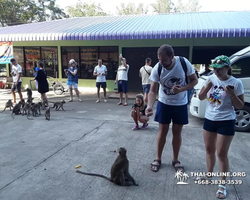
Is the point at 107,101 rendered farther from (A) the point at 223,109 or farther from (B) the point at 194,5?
(B) the point at 194,5

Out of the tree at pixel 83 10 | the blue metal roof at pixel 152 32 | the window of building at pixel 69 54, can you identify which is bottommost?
the window of building at pixel 69 54

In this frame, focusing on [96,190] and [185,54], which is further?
[185,54]

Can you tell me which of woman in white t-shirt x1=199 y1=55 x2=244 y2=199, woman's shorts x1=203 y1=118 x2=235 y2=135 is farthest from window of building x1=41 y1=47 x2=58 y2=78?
woman's shorts x1=203 y1=118 x2=235 y2=135

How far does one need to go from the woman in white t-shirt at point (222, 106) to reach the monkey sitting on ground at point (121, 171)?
110 cm

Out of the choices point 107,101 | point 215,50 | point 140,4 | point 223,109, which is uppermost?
point 140,4

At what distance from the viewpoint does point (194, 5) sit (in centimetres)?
5884

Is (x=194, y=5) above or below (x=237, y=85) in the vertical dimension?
above

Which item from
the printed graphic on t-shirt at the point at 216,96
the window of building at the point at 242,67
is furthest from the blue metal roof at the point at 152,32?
the printed graphic on t-shirt at the point at 216,96

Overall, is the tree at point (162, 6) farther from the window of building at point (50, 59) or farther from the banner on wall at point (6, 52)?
the banner on wall at point (6, 52)

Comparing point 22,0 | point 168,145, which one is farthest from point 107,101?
point 22,0

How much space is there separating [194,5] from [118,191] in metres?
63.7

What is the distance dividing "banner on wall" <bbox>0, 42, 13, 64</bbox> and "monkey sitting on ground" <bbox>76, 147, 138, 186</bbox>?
11478mm

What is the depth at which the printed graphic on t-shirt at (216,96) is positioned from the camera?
9.01ft

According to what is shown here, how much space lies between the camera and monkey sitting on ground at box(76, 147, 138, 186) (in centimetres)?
308
